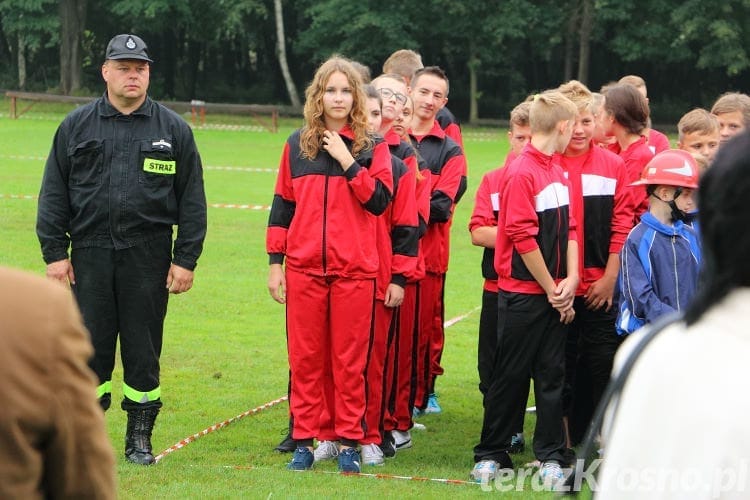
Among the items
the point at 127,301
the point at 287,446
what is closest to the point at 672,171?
the point at 287,446

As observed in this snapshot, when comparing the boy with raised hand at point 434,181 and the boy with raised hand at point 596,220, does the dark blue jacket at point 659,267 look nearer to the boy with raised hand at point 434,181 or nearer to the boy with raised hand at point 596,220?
the boy with raised hand at point 596,220

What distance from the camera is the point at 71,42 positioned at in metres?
55.5

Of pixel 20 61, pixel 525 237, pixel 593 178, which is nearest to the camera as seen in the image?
pixel 525 237

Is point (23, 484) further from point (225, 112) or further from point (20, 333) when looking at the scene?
point (225, 112)

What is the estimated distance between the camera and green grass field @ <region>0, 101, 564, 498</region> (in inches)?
254

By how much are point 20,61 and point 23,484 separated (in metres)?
60.6

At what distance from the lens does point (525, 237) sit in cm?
667

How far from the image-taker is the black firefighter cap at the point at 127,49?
22.6 feet

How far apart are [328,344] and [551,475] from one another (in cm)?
145

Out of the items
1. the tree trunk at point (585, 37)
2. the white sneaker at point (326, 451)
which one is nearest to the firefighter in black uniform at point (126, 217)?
the white sneaker at point (326, 451)

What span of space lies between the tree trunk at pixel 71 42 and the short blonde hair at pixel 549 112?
4968 centimetres

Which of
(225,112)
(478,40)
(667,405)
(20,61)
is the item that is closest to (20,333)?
(667,405)

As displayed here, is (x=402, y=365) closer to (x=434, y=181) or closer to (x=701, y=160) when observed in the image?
(x=434, y=181)

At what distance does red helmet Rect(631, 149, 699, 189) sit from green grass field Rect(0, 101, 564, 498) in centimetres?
173
